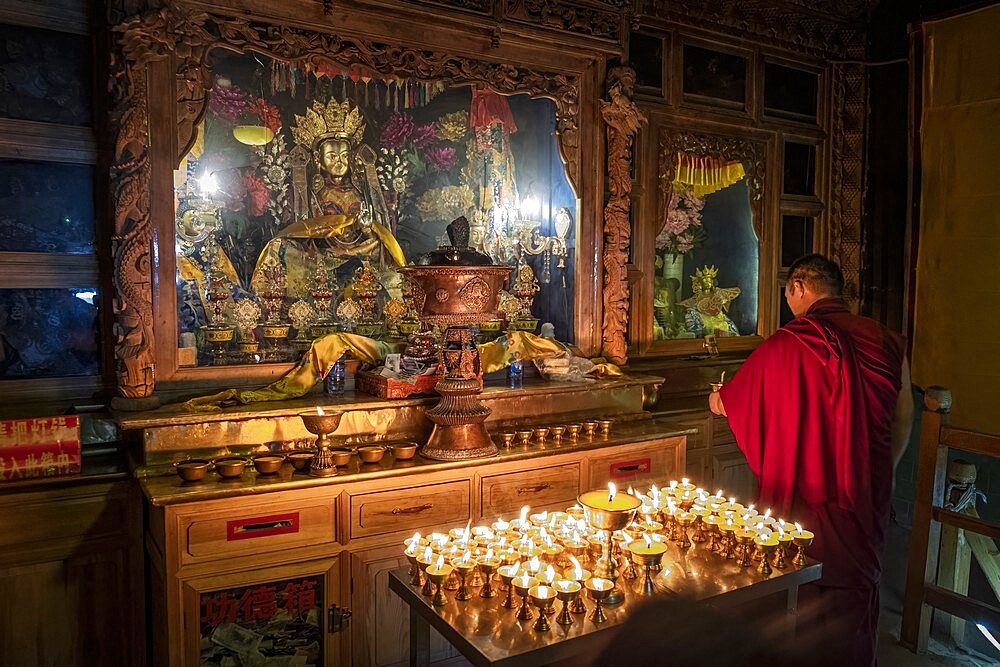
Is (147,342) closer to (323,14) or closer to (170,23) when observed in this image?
(170,23)

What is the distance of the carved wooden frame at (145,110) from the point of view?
312 centimetres

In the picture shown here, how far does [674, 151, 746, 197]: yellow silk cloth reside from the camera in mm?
4991

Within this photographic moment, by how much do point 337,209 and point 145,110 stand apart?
1.14m

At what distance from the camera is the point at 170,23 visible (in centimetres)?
321

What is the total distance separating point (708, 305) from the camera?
206 inches

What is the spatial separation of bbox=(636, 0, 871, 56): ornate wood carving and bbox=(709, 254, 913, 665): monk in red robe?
263 centimetres

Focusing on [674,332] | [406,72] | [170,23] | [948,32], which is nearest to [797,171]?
[948,32]

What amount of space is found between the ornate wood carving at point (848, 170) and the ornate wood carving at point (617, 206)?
83.3 inches

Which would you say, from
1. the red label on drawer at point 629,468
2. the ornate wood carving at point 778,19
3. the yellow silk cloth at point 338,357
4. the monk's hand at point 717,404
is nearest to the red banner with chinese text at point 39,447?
the yellow silk cloth at point 338,357

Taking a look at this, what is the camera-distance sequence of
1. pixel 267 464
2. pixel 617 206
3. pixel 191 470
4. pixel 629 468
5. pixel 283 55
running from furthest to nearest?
pixel 617 206, pixel 629 468, pixel 283 55, pixel 267 464, pixel 191 470

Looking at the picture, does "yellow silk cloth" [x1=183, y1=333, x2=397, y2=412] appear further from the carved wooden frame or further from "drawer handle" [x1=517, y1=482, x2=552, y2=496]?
"drawer handle" [x1=517, y1=482, x2=552, y2=496]


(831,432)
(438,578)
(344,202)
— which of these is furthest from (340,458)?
(831,432)

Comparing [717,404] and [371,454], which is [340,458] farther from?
[717,404]

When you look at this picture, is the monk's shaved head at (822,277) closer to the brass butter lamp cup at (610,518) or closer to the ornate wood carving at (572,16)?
Result: the brass butter lamp cup at (610,518)
